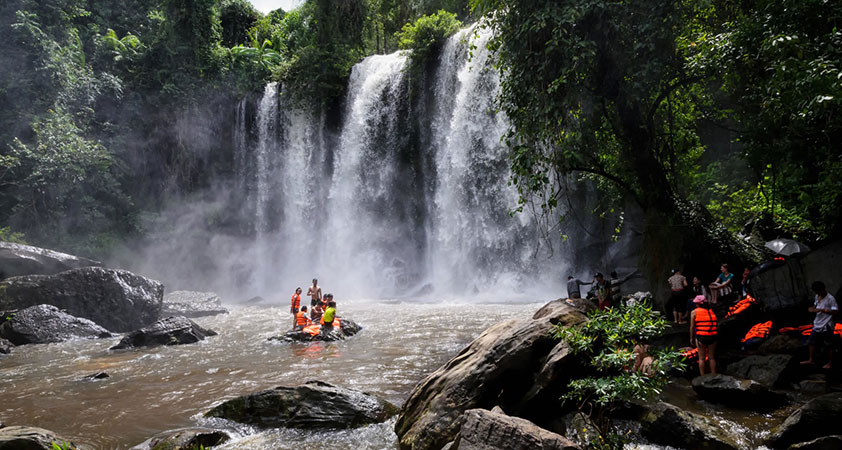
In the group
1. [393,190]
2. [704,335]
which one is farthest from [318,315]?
[393,190]

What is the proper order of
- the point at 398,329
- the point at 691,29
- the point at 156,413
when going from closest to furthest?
the point at 156,413
the point at 691,29
the point at 398,329

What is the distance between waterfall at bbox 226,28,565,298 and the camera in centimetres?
2162

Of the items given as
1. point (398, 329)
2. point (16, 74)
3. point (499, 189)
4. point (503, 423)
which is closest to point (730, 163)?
point (499, 189)

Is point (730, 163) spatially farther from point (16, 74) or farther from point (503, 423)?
point (16, 74)

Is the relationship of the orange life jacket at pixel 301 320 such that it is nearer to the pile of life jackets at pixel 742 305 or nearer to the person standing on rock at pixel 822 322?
the pile of life jackets at pixel 742 305

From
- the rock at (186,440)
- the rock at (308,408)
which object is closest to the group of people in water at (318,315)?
the rock at (308,408)

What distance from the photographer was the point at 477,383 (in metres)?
5.23

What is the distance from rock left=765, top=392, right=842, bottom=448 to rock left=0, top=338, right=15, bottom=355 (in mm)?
15220

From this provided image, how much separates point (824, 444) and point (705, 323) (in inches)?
112

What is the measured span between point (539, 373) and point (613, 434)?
3.66 feet

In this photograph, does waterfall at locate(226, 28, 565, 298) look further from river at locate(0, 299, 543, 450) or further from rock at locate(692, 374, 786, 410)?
rock at locate(692, 374, 786, 410)

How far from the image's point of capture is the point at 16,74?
22047 mm

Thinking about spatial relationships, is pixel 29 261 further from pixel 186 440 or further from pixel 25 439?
pixel 186 440

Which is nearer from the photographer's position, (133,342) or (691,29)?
(691,29)
